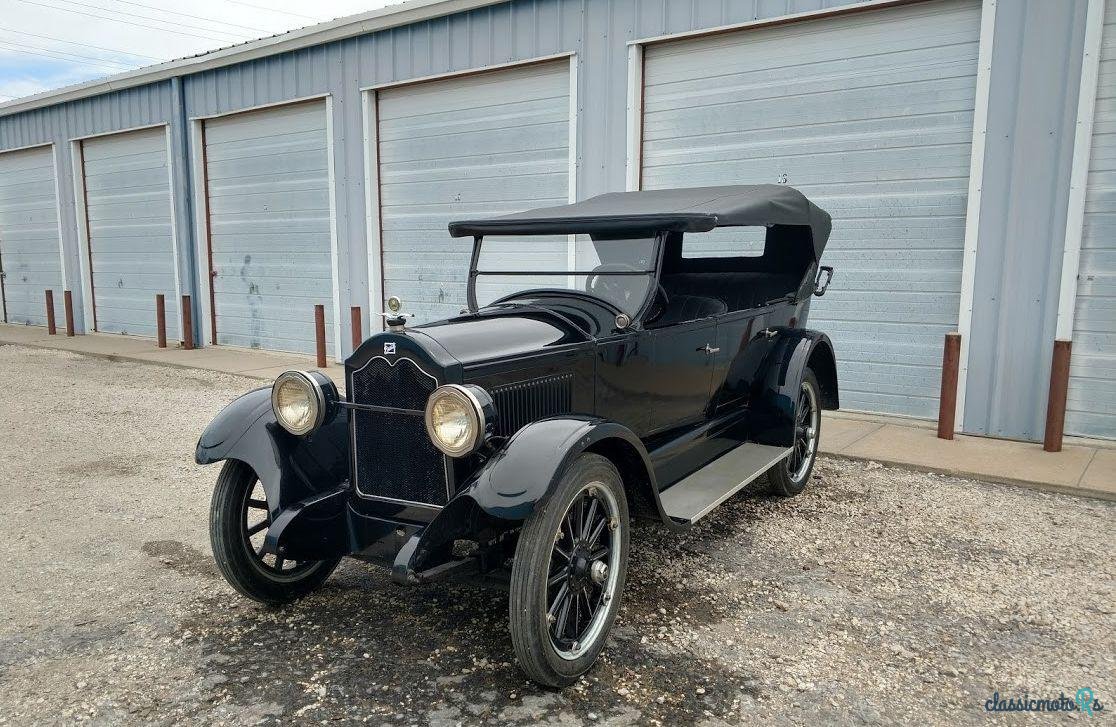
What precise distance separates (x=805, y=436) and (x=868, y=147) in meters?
2.90

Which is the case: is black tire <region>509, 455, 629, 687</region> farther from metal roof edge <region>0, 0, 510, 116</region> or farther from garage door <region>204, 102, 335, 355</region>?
garage door <region>204, 102, 335, 355</region>

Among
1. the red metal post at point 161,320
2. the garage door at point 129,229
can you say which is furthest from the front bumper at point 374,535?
the garage door at point 129,229

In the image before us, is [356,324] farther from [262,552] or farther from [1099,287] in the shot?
[1099,287]

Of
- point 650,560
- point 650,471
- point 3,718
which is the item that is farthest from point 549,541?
point 3,718

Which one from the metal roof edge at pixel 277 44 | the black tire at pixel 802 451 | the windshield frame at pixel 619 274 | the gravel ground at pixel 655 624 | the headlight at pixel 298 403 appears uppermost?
the metal roof edge at pixel 277 44

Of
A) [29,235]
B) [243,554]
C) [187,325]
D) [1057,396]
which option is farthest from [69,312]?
[1057,396]

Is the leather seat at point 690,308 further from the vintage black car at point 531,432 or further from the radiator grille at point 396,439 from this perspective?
the radiator grille at point 396,439

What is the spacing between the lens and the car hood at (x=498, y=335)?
2975 millimetres

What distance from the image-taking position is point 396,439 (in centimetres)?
297

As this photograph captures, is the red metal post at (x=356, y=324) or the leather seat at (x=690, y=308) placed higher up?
the leather seat at (x=690, y=308)

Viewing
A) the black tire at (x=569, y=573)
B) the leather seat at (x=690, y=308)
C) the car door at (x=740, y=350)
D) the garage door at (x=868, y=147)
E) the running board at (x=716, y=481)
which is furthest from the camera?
the garage door at (x=868, y=147)

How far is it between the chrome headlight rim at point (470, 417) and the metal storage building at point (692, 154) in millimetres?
4778

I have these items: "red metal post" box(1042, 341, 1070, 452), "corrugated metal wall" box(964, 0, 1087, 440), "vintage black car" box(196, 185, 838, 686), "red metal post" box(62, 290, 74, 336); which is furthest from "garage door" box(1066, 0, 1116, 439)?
"red metal post" box(62, 290, 74, 336)

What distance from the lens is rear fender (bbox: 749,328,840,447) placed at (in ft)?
14.7
